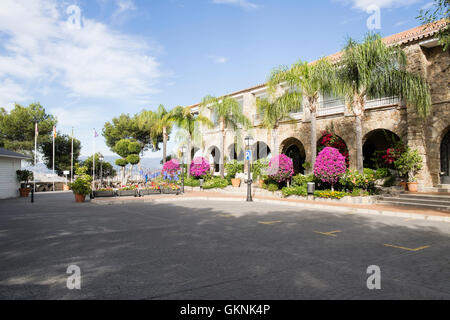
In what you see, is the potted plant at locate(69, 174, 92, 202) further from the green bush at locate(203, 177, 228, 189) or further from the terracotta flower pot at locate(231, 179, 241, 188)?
the terracotta flower pot at locate(231, 179, 241, 188)

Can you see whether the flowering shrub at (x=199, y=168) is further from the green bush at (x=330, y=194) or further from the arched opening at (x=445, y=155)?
the arched opening at (x=445, y=155)

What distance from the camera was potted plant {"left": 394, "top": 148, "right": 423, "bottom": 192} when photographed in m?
15.7

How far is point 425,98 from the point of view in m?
14.7

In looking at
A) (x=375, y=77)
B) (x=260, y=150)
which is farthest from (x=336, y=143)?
(x=260, y=150)

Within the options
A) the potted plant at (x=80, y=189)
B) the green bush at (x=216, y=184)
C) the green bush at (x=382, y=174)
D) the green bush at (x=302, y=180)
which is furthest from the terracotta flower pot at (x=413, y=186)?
the potted plant at (x=80, y=189)

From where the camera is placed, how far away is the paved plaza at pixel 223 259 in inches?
144

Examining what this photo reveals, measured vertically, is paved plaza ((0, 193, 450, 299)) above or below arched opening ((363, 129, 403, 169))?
below

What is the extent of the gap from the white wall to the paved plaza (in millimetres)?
13965

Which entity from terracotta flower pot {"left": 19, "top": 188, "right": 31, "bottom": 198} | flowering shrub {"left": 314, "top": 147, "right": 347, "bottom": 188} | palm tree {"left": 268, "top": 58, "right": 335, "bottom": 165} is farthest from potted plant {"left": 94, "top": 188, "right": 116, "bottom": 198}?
flowering shrub {"left": 314, "top": 147, "right": 347, "bottom": 188}

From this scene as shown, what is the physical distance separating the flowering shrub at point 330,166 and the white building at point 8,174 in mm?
19165

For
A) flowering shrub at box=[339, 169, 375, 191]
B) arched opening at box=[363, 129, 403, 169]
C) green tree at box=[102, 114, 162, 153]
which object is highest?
green tree at box=[102, 114, 162, 153]

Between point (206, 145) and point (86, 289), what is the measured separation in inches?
1106
